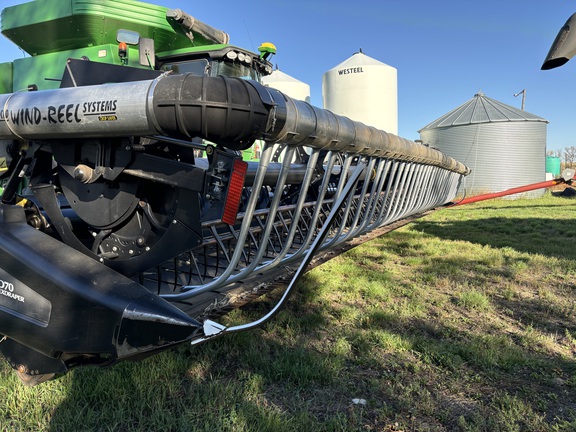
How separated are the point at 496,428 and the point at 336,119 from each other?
5.91 ft

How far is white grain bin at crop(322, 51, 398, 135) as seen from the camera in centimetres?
2006

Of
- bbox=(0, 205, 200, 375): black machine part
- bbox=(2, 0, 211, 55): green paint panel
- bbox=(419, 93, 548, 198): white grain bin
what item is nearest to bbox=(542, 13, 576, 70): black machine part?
bbox=(0, 205, 200, 375): black machine part

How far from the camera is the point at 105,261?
2123 mm

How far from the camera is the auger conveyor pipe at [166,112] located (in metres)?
1.64

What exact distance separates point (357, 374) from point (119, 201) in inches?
66.7

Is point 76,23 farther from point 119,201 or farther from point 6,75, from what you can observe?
point 119,201

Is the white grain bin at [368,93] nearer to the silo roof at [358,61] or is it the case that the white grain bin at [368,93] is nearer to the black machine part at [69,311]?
the silo roof at [358,61]

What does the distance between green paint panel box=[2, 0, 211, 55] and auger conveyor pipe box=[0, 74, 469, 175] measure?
281 centimetres

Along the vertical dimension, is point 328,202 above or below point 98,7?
below

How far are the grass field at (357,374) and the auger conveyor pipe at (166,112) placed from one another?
1.34 m

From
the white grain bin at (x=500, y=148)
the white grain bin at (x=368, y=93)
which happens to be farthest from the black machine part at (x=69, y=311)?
the white grain bin at (x=500, y=148)

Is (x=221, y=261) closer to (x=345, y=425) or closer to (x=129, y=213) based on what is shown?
(x=129, y=213)

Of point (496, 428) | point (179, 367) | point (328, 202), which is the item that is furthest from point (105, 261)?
point (328, 202)

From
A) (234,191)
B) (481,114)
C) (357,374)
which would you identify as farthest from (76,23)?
(481,114)
